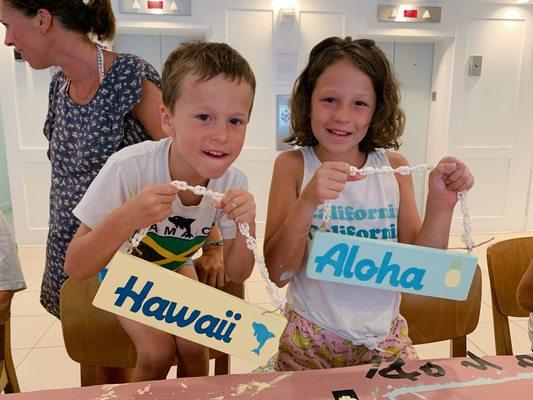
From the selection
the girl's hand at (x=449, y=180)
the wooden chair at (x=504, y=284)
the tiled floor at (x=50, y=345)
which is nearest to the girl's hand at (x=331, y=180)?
the girl's hand at (x=449, y=180)

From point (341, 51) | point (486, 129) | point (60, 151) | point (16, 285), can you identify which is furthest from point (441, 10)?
point (16, 285)

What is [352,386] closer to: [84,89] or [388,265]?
[388,265]

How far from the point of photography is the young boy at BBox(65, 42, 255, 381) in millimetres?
800

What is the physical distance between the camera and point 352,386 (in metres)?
0.82

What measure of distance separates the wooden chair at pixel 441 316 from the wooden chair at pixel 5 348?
3.91 feet

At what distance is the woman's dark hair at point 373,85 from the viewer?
3.80ft

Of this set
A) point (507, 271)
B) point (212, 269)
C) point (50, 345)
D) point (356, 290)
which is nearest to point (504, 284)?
point (507, 271)

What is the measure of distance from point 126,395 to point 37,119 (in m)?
4.05

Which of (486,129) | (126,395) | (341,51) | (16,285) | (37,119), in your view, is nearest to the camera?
(126,395)

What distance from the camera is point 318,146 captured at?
1257mm

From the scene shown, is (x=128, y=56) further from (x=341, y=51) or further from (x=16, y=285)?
(x=16, y=285)

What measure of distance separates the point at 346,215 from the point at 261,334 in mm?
490

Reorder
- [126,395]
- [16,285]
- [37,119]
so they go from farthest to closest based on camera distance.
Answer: [37,119] < [16,285] < [126,395]

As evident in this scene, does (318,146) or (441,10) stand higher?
(441,10)
